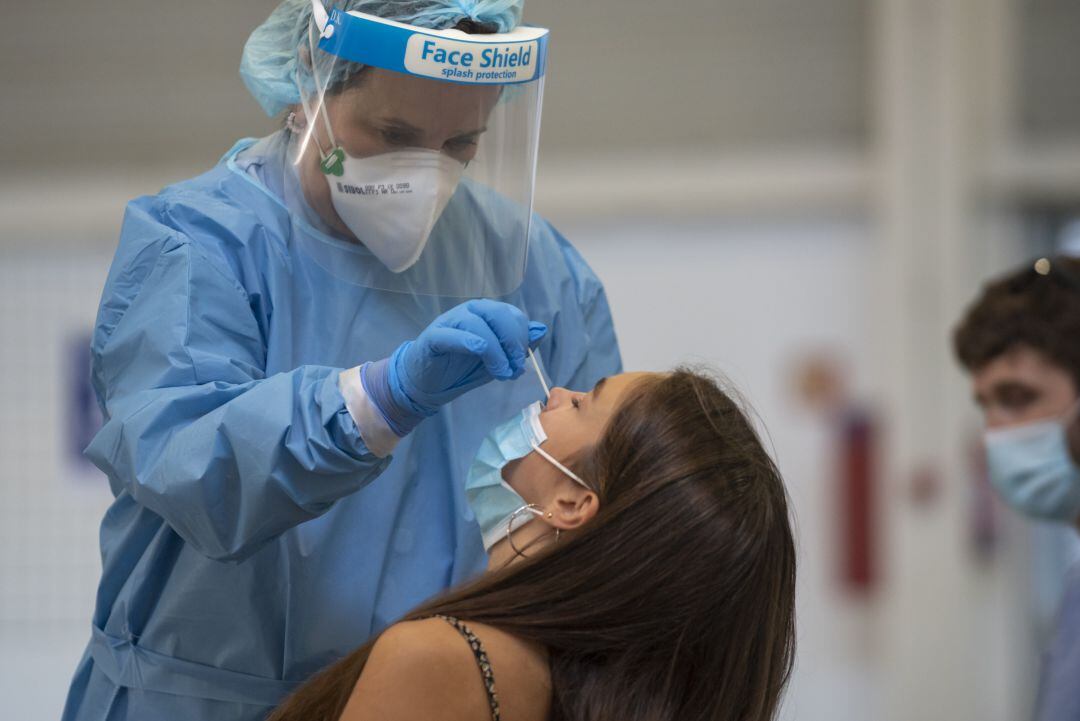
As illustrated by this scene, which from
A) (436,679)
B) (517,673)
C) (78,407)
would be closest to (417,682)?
(436,679)

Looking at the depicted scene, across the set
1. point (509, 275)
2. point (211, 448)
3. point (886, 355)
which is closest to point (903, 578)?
point (886, 355)

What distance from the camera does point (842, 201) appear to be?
443 centimetres

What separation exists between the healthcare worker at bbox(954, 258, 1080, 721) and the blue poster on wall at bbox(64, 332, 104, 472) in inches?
134

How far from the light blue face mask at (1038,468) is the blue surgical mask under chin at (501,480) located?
111 cm

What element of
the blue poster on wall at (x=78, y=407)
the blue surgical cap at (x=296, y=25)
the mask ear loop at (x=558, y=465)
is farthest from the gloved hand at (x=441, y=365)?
the blue poster on wall at (x=78, y=407)

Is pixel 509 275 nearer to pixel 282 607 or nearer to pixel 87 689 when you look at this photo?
pixel 282 607

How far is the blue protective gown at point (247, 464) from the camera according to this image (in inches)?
51.0

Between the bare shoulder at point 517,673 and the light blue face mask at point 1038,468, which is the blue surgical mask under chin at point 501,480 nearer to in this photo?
the bare shoulder at point 517,673

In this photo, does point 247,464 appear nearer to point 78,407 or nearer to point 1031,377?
point 1031,377

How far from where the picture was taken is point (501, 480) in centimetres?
153

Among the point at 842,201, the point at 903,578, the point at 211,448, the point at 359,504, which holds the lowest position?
the point at 903,578

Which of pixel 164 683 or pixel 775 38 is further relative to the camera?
pixel 775 38

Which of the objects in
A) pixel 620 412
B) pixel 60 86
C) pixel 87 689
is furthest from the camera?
pixel 60 86

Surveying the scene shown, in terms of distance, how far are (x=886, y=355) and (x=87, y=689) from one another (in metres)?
3.30
